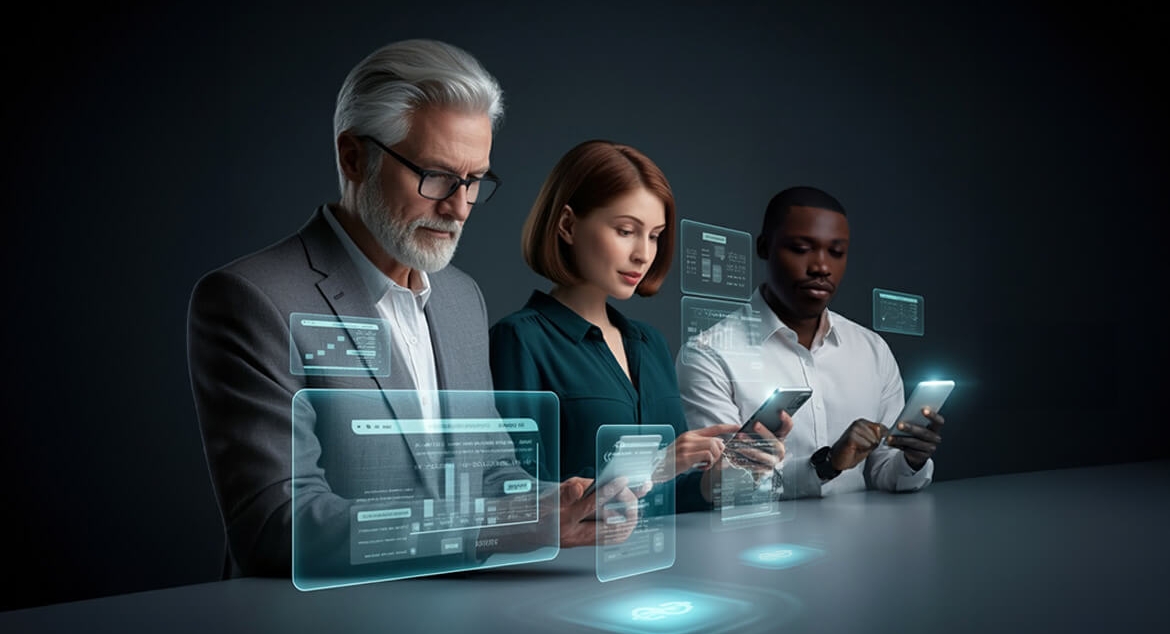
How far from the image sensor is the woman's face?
191 centimetres

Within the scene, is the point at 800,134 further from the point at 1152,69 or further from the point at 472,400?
the point at 1152,69

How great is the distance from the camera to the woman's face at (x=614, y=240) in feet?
6.28

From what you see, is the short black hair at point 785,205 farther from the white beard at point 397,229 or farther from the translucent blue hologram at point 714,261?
the white beard at point 397,229

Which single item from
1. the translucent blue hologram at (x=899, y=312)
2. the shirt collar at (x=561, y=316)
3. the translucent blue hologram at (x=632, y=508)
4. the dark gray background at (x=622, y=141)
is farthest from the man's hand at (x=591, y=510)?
the translucent blue hologram at (x=899, y=312)

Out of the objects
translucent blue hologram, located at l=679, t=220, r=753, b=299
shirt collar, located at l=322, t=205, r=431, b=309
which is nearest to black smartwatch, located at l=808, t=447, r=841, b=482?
translucent blue hologram, located at l=679, t=220, r=753, b=299

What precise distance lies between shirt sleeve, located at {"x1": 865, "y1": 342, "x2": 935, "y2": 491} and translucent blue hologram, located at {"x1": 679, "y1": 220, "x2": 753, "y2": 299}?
24.5 inches

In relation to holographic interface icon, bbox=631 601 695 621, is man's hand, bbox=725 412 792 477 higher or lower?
higher

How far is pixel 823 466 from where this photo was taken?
2.52 metres

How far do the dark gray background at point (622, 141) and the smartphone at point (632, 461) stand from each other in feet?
2.23

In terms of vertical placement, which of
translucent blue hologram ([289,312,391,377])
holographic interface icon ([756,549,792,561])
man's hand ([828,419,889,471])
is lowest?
holographic interface icon ([756,549,792,561])

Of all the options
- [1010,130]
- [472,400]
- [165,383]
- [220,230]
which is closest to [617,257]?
[472,400]

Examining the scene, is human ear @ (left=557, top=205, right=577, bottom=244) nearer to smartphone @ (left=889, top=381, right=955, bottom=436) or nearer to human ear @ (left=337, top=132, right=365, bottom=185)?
human ear @ (left=337, top=132, right=365, bottom=185)

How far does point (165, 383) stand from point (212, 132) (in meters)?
0.47

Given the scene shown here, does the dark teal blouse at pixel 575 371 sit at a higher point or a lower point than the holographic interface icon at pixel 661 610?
higher
